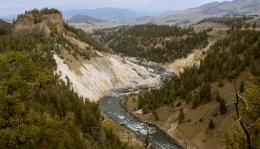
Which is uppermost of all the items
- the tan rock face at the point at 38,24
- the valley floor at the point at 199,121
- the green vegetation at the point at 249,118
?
the tan rock face at the point at 38,24

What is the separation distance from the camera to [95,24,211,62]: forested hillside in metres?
117

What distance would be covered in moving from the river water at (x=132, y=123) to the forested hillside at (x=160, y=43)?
134ft

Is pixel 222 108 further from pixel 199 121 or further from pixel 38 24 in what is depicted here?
pixel 38 24

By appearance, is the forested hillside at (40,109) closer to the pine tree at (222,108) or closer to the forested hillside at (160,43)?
the pine tree at (222,108)

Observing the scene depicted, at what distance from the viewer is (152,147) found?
4756 cm

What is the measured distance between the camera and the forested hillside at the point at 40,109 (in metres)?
23.4

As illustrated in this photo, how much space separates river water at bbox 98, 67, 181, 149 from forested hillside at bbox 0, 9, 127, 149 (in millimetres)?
6349

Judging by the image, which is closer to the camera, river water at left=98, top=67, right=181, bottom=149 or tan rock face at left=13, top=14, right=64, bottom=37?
river water at left=98, top=67, right=181, bottom=149

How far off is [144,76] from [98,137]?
54.4 meters

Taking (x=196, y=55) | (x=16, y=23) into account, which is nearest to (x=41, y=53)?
(x=16, y=23)

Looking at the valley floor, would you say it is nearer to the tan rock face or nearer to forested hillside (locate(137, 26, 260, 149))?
forested hillside (locate(137, 26, 260, 149))

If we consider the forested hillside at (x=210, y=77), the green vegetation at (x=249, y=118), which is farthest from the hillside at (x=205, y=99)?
the green vegetation at (x=249, y=118)

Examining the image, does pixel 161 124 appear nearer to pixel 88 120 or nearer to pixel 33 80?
pixel 88 120

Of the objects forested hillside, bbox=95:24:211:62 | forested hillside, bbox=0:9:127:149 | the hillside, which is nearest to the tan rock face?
forested hillside, bbox=0:9:127:149
